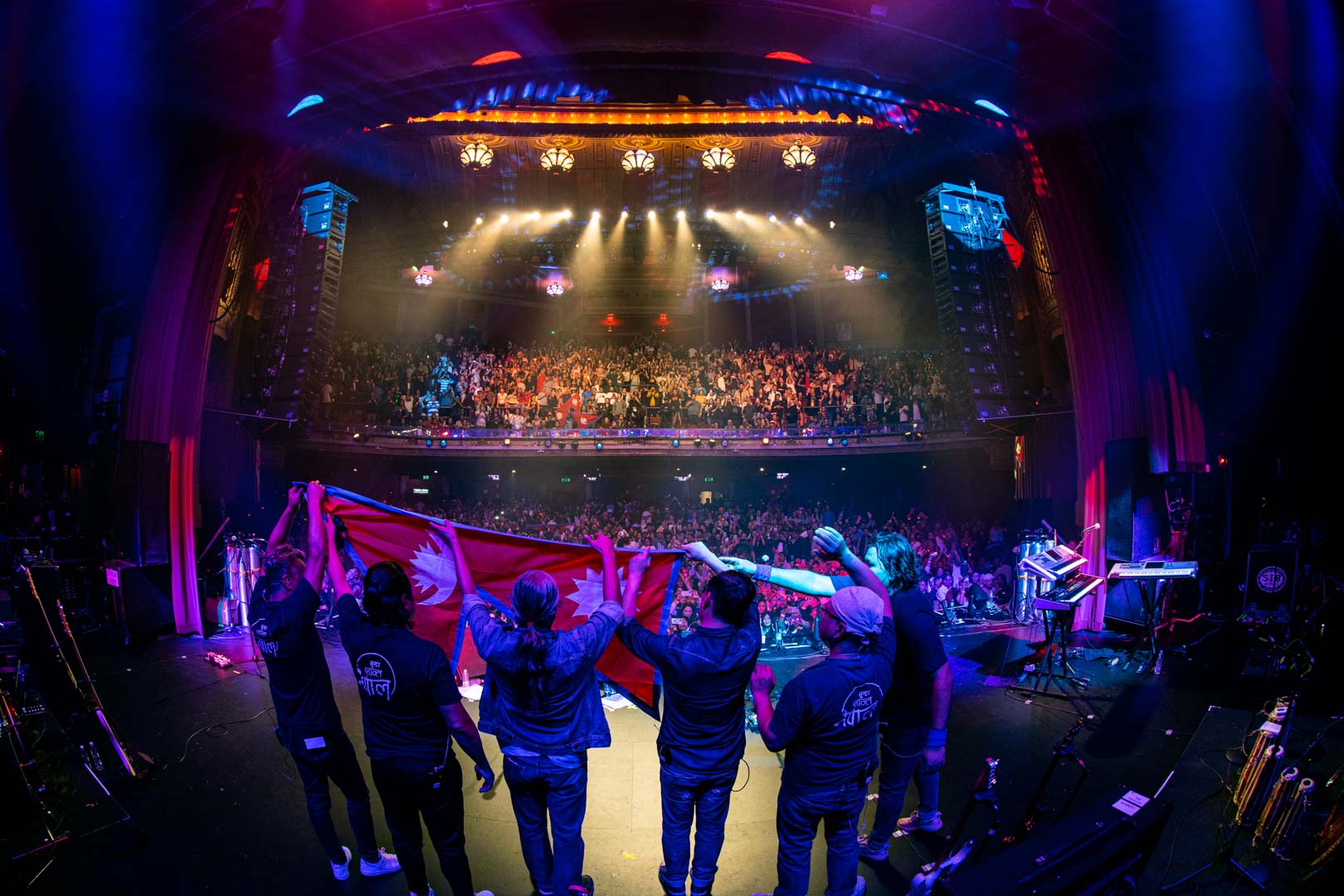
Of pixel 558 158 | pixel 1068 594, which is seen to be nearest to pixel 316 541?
pixel 1068 594

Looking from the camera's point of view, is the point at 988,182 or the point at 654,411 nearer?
the point at 988,182

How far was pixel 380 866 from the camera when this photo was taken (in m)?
3.30

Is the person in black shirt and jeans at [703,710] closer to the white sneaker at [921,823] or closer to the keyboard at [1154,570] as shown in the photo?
the white sneaker at [921,823]

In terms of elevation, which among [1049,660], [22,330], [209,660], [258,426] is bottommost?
[209,660]

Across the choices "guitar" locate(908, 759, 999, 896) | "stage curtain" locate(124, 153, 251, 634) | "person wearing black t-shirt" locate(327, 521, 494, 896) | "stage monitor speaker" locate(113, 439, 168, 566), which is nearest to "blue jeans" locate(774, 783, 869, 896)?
"guitar" locate(908, 759, 999, 896)

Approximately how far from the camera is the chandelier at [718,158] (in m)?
13.7

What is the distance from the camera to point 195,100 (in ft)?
26.8

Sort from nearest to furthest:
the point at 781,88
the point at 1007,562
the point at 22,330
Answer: the point at 781,88 < the point at 22,330 < the point at 1007,562

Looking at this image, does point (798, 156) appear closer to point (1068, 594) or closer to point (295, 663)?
point (1068, 594)

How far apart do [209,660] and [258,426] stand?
6961 mm

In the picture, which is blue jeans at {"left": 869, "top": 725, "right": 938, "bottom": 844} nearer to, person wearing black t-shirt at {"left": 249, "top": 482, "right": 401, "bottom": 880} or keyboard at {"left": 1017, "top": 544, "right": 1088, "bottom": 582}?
person wearing black t-shirt at {"left": 249, "top": 482, "right": 401, "bottom": 880}

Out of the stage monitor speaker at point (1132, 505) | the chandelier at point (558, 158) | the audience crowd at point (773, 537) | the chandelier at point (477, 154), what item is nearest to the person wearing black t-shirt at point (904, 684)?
the audience crowd at point (773, 537)

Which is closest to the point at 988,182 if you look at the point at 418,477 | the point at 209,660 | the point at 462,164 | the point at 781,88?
the point at 781,88

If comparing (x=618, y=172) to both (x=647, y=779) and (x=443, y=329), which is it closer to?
(x=443, y=329)
